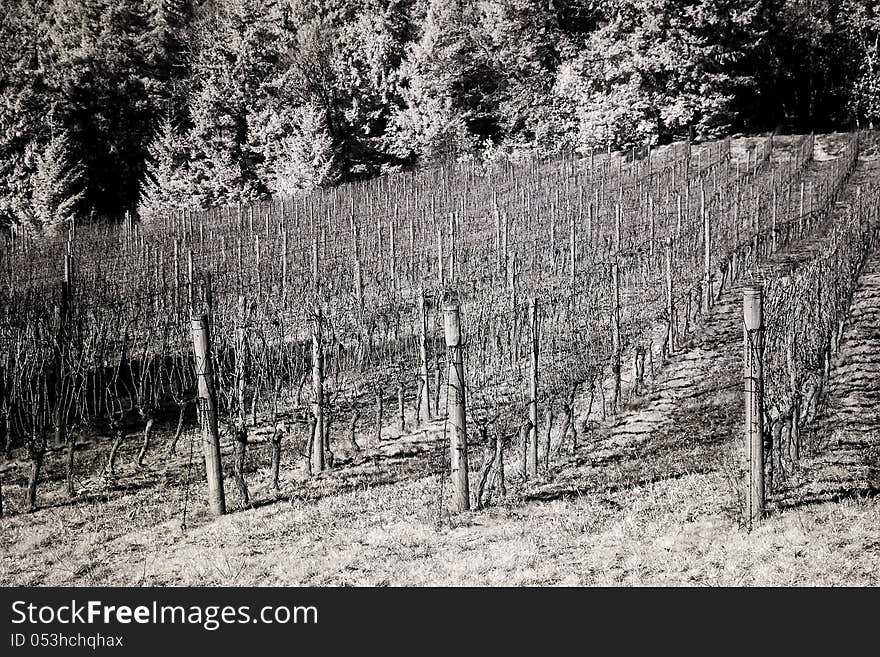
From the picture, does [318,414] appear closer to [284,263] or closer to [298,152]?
[284,263]

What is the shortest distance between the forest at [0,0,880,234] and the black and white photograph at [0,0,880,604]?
4 centimetres

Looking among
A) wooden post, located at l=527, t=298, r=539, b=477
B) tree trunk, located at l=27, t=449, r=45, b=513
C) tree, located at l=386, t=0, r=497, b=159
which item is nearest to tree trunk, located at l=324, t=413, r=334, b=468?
wooden post, located at l=527, t=298, r=539, b=477

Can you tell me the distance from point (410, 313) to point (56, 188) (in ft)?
10.5

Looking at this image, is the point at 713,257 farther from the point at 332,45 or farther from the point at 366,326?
the point at 332,45

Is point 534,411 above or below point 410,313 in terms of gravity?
below

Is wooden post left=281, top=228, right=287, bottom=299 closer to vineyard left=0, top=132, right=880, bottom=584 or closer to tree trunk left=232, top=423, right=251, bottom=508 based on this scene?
vineyard left=0, top=132, right=880, bottom=584

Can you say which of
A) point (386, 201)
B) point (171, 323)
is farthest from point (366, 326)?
point (386, 201)

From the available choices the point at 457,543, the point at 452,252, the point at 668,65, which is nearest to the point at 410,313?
the point at 452,252

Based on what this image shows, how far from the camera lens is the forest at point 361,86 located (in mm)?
6246

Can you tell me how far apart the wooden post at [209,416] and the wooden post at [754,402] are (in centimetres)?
258

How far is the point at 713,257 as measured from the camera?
850 centimetres

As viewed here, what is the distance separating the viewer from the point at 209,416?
4.03m

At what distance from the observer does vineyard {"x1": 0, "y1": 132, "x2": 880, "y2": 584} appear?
12.1 feet

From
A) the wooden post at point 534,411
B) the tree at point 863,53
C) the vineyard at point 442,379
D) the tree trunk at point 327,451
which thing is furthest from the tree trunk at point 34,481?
the tree at point 863,53
